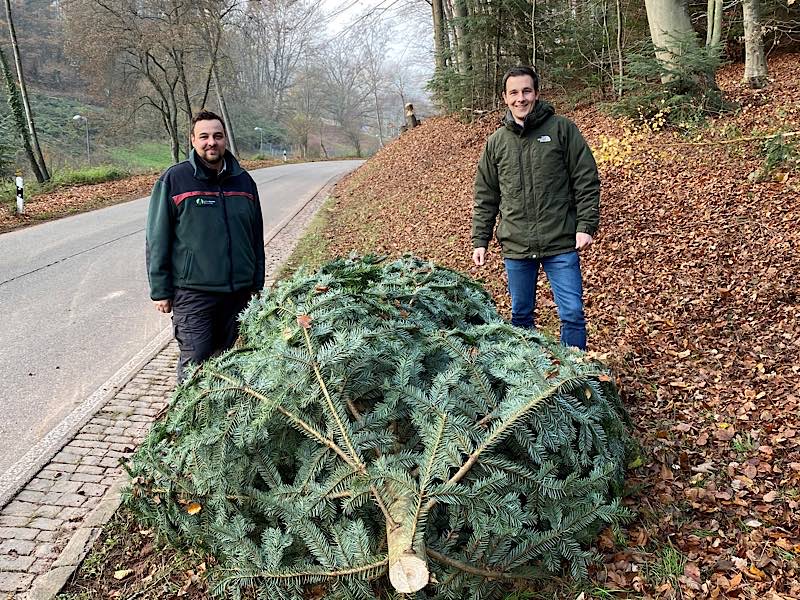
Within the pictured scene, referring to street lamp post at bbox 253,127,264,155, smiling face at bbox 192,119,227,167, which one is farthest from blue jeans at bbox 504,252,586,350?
street lamp post at bbox 253,127,264,155

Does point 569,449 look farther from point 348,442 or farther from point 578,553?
point 348,442

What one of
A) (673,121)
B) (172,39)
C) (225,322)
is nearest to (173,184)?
(225,322)

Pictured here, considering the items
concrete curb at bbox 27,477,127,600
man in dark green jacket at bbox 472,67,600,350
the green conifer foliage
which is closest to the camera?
the green conifer foliage

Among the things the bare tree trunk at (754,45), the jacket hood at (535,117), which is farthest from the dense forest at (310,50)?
the jacket hood at (535,117)

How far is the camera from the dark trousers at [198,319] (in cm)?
380

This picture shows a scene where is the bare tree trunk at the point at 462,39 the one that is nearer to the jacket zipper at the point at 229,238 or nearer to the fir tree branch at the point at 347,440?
the jacket zipper at the point at 229,238

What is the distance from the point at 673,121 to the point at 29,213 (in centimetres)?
1475

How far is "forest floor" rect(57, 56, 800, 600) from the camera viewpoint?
260 cm

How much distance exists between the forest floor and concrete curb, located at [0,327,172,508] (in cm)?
101

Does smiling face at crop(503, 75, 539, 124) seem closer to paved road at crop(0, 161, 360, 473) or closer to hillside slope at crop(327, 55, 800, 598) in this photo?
hillside slope at crop(327, 55, 800, 598)

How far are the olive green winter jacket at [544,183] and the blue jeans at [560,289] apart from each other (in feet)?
0.30

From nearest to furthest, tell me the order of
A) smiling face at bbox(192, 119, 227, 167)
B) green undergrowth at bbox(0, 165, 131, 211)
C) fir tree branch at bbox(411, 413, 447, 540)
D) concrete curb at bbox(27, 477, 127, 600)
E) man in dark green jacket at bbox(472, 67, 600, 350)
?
fir tree branch at bbox(411, 413, 447, 540)
concrete curb at bbox(27, 477, 127, 600)
smiling face at bbox(192, 119, 227, 167)
man in dark green jacket at bbox(472, 67, 600, 350)
green undergrowth at bbox(0, 165, 131, 211)

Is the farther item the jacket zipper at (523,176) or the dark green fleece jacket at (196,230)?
the jacket zipper at (523,176)

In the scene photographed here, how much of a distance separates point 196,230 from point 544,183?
7.42 feet
